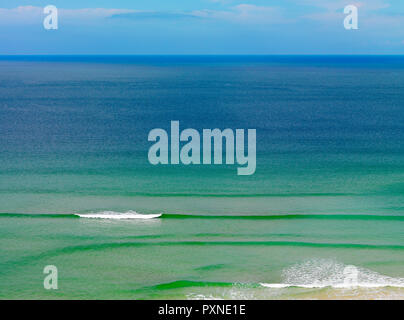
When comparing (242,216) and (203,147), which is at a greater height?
(203,147)

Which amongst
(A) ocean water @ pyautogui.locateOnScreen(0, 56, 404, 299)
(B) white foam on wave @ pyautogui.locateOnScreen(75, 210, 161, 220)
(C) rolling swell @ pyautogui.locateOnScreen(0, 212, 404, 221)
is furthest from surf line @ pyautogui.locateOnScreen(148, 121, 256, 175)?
(B) white foam on wave @ pyautogui.locateOnScreen(75, 210, 161, 220)

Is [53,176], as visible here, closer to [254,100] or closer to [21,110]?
[21,110]

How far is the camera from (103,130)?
44.6m

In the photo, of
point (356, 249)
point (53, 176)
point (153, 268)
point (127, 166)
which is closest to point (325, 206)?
point (356, 249)

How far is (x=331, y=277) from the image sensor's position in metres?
16.8

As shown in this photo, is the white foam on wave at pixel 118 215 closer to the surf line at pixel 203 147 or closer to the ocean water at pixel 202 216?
the ocean water at pixel 202 216

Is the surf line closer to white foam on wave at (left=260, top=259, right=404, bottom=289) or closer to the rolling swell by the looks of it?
the rolling swell

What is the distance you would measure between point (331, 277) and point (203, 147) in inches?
816

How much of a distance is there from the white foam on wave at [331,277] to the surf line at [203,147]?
12.1 m

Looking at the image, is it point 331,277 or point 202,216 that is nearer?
point 331,277

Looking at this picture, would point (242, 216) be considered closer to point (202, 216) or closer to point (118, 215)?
point (202, 216)

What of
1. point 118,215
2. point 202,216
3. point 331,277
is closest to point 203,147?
point 202,216

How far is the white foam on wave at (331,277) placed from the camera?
16.1 metres
